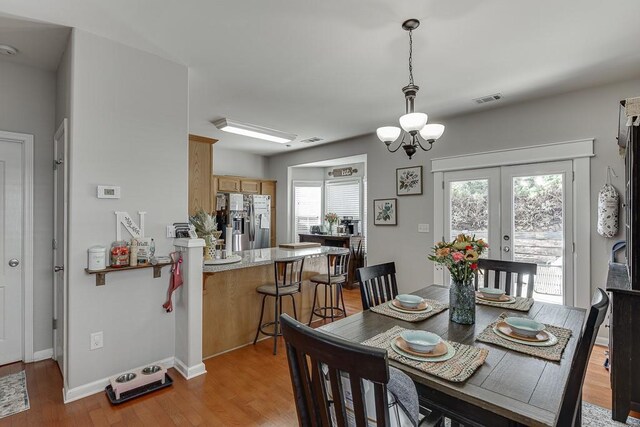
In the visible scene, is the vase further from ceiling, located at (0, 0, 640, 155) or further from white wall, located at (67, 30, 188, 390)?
white wall, located at (67, 30, 188, 390)

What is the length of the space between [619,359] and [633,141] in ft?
4.92

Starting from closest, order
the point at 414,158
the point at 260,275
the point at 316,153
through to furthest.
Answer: the point at 260,275 < the point at 414,158 < the point at 316,153

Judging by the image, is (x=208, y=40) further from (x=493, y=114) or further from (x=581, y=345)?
(x=493, y=114)

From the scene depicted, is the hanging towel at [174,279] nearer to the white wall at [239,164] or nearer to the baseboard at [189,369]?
the baseboard at [189,369]

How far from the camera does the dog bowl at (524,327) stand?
1555 millimetres

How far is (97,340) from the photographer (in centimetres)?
240

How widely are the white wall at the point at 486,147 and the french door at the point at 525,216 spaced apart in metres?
0.25

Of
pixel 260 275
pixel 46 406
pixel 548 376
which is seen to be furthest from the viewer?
pixel 260 275

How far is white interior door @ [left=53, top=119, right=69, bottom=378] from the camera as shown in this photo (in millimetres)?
2561

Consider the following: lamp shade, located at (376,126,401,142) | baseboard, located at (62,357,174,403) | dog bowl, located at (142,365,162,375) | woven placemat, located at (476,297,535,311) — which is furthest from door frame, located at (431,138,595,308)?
baseboard, located at (62,357,174,403)

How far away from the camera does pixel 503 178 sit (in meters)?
3.91

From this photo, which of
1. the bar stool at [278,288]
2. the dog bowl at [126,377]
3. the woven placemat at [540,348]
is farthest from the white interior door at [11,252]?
the woven placemat at [540,348]

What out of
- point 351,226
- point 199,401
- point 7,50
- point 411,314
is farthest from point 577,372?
point 351,226

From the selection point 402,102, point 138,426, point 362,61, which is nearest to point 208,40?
point 362,61
